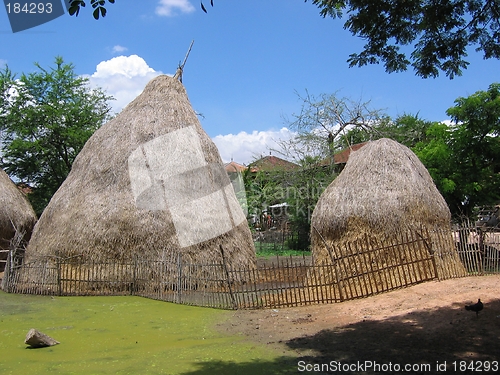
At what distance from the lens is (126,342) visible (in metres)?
6.66

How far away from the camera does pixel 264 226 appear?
30.7 meters

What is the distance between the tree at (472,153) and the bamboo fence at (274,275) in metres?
4.91

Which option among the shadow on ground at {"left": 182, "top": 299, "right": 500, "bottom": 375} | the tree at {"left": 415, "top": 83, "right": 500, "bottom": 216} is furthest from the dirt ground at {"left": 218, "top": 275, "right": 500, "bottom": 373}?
the tree at {"left": 415, "top": 83, "right": 500, "bottom": 216}

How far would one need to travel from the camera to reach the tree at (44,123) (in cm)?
1981

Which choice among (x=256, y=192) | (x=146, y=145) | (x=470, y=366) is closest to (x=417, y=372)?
(x=470, y=366)

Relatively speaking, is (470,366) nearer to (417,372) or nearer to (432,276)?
(417,372)

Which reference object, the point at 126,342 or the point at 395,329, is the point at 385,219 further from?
the point at 126,342

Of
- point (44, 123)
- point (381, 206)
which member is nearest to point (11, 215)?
point (44, 123)

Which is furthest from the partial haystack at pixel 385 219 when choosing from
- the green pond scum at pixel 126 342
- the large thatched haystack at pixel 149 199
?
the green pond scum at pixel 126 342

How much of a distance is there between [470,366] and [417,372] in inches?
20.1

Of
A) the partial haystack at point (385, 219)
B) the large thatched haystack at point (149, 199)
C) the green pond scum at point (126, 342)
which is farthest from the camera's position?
the large thatched haystack at point (149, 199)

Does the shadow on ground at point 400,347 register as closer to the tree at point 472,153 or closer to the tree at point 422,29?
the tree at point 422,29

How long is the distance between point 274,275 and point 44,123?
49.2 ft

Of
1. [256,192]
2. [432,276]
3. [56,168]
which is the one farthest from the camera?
[256,192]
